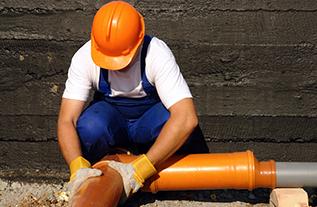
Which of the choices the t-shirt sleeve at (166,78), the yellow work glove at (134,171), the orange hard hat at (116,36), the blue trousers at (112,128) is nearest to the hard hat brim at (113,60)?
the orange hard hat at (116,36)

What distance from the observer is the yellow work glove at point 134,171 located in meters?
2.98

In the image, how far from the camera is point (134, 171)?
2.99 metres

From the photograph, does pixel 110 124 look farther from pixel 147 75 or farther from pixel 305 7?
pixel 305 7

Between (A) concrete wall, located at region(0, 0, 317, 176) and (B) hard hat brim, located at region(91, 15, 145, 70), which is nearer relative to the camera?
(B) hard hat brim, located at region(91, 15, 145, 70)

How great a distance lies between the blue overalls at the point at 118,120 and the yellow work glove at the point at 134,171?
0.26 metres

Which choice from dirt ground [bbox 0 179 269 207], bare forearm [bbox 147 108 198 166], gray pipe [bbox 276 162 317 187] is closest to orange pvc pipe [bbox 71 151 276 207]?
gray pipe [bbox 276 162 317 187]

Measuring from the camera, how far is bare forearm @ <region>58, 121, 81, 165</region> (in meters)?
3.04

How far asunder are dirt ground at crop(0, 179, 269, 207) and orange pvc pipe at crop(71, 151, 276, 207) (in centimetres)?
32

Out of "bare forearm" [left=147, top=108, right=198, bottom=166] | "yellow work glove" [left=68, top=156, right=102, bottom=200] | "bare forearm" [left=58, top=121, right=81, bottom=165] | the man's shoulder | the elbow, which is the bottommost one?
"yellow work glove" [left=68, top=156, right=102, bottom=200]

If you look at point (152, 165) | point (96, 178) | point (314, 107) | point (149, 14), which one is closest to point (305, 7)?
point (314, 107)

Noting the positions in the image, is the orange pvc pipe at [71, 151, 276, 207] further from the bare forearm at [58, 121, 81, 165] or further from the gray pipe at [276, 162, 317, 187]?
the bare forearm at [58, 121, 81, 165]

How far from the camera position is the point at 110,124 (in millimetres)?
3211

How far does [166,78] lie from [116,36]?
0.33 m

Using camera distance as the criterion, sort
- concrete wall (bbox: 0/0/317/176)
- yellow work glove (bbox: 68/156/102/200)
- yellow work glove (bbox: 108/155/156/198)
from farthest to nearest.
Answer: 1. concrete wall (bbox: 0/0/317/176)
2. yellow work glove (bbox: 108/155/156/198)
3. yellow work glove (bbox: 68/156/102/200)
